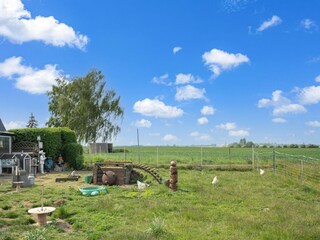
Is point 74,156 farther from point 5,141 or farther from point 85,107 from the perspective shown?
point 85,107

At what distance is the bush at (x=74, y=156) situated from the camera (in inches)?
1059

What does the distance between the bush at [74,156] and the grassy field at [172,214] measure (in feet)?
39.5

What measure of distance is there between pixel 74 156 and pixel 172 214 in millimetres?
18358

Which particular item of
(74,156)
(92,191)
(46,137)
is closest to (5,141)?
(46,137)

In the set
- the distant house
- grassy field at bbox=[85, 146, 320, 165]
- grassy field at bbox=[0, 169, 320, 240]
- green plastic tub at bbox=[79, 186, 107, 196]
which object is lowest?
grassy field at bbox=[0, 169, 320, 240]

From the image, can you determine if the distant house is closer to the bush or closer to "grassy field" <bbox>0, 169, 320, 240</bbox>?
the bush

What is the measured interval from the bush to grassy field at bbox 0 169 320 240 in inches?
474

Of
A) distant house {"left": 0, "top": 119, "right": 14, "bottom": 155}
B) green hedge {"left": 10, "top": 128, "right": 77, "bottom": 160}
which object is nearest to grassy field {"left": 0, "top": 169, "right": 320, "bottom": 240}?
distant house {"left": 0, "top": 119, "right": 14, "bottom": 155}

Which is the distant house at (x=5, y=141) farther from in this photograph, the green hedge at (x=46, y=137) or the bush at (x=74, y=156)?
the bush at (x=74, y=156)

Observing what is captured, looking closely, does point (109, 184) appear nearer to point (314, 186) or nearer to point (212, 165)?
point (314, 186)

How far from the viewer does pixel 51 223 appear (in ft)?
29.0

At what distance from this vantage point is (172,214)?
978cm

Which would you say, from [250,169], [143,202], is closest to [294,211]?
[143,202]

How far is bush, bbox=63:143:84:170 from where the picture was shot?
1059 inches
